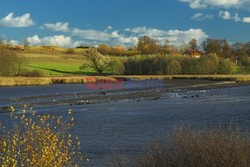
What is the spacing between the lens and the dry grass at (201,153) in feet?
34.0

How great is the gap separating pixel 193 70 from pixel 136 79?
20.3 m

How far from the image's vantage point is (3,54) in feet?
329

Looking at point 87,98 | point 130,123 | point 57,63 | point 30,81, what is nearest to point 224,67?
point 30,81

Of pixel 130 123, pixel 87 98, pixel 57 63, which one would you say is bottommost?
pixel 87 98

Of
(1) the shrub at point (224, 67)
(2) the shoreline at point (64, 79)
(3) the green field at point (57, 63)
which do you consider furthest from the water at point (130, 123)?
(3) the green field at point (57, 63)

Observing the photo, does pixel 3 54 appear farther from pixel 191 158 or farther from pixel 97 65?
pixel 191 158

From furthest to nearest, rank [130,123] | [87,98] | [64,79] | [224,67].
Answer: [224,67] → [64,79] → [87,98] → [130,123]

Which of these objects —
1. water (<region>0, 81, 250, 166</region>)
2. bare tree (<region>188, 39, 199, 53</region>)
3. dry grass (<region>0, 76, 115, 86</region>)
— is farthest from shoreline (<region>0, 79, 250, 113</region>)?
bare tree (<region>188, 39, 199, 53</region>)

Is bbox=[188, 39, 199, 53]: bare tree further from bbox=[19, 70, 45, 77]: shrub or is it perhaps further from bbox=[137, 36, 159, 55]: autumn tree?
bbox=[19, 70, 45, 77]: shrub

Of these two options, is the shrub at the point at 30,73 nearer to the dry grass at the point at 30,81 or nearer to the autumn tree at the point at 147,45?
the dry grass at the point at 30,81

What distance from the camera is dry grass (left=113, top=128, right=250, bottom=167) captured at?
1038 centimetres

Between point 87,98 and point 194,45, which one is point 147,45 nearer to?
point 194,45

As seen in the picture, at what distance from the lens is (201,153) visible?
34.8 feet

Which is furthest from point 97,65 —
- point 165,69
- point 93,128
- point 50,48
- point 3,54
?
point 93,128
